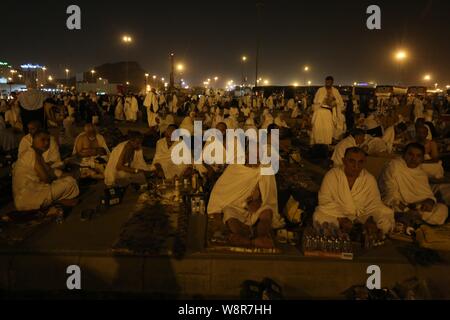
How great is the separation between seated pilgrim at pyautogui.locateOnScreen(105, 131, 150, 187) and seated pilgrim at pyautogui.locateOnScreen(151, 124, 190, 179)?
1.12 ft

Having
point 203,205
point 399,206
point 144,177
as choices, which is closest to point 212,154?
point 144,177

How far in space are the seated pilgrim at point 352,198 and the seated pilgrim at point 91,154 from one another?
14.5ft

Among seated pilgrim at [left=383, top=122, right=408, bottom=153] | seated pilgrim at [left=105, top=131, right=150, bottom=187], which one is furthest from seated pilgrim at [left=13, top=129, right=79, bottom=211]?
seated pilgrim at [left=383, top=122, right=408, bottom=153]

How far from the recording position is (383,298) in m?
3.78

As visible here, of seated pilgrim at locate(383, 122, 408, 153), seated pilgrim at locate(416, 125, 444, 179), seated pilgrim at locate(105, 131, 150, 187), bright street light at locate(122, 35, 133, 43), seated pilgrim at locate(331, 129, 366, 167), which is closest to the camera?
seated pilgrim at locate(105, 131, 150, 187)

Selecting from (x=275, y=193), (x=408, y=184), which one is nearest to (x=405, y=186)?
(x=408, y=184)

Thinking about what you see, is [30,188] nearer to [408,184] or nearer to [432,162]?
[408,184]

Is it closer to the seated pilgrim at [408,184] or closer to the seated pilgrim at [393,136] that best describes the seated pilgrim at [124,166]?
the seated pilgrim at [408,184]

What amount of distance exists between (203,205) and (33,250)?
2.24 metres

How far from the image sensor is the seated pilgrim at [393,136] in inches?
363

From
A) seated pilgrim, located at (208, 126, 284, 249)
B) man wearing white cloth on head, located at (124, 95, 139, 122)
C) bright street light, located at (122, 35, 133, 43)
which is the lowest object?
seated pilgrim, located at (208, 126, 284, 249)

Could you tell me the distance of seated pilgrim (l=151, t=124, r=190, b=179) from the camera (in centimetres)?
717

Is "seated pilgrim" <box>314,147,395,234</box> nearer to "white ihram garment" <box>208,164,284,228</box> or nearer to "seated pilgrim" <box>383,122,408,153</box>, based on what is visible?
"white ihram garment" <box>208,164,284,228</box>

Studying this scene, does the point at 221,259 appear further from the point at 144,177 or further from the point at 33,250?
the point at 144,177
